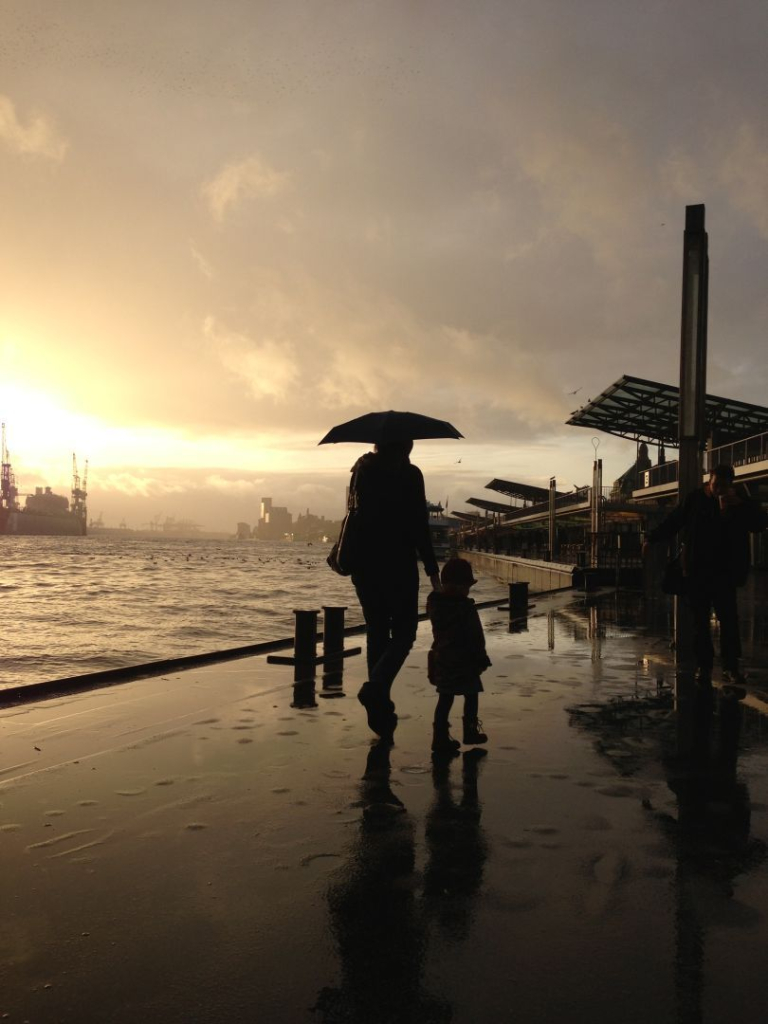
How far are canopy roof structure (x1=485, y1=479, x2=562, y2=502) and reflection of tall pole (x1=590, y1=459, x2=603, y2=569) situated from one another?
4866 centimetres

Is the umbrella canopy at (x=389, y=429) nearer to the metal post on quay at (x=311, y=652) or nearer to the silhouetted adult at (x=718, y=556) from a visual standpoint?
the metal post on quay at (x=311, y=652)

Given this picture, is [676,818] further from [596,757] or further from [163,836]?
[163,836]

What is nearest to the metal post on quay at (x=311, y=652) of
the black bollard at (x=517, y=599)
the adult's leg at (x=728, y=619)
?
the adult's leg at (x=728, y=619)

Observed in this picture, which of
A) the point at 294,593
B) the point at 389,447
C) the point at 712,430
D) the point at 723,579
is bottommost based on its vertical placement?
the point at 294,593

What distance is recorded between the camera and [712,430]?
122 feet

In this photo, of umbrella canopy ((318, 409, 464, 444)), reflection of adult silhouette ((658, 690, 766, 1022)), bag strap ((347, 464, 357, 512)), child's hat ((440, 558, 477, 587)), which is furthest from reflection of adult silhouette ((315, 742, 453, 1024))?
umbrella canopy ((318, 409, 464, 444))

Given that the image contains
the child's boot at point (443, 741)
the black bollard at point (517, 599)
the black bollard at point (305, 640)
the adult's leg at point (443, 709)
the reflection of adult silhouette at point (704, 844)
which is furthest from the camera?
the black bollard at point (517, 599)

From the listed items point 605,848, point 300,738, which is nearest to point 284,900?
point 605,848

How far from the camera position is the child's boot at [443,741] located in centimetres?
456

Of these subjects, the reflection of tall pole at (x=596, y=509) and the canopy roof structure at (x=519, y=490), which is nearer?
the reflection of tall pole at (x=596, y=509)

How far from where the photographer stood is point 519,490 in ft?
262

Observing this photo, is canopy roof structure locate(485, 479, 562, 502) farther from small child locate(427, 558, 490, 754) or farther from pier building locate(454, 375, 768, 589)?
small child locate(427, 558, 490, 754)

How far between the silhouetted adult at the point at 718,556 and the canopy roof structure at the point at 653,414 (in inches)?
1124

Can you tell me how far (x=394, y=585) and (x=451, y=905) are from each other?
8.22ft
